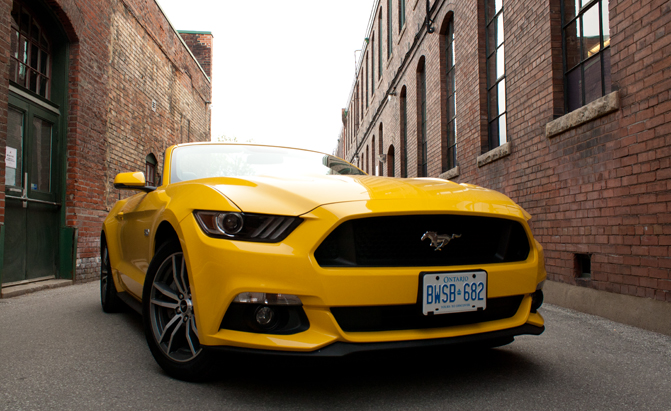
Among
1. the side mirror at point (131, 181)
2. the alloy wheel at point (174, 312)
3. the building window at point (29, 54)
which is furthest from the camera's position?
the building window at point (29, 54)

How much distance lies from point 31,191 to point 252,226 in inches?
225

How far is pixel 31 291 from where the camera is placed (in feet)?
19.2

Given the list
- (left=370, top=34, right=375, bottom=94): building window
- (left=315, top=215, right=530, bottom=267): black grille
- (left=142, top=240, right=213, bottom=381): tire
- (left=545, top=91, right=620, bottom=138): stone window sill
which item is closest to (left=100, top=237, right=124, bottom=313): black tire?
(left=142, top=240, right=213, bottom=381): tire

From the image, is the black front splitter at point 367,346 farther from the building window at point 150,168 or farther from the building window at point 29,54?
the building window at point 150,168

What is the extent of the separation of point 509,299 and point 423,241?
556 mm

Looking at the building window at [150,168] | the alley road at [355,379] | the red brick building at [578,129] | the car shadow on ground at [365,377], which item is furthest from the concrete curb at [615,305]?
the building window at [150,168]

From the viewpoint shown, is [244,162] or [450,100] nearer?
[244,162]

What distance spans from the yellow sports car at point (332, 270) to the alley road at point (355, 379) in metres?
0.12

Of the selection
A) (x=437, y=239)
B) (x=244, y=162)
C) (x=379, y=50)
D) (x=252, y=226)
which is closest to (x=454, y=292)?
(x=437, y=239)

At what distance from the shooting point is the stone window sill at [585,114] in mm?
4117

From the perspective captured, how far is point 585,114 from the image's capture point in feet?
14.8

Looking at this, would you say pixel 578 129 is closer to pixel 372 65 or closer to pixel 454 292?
pixel 454 292

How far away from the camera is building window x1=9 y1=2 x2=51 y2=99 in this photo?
6102mm

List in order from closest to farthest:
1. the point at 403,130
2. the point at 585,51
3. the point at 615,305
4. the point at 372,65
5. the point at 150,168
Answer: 1. the point at 615,305
2. the point at 585,51
3. the point at 150,168
4. the point at 403,130
5. the point at 372,65
